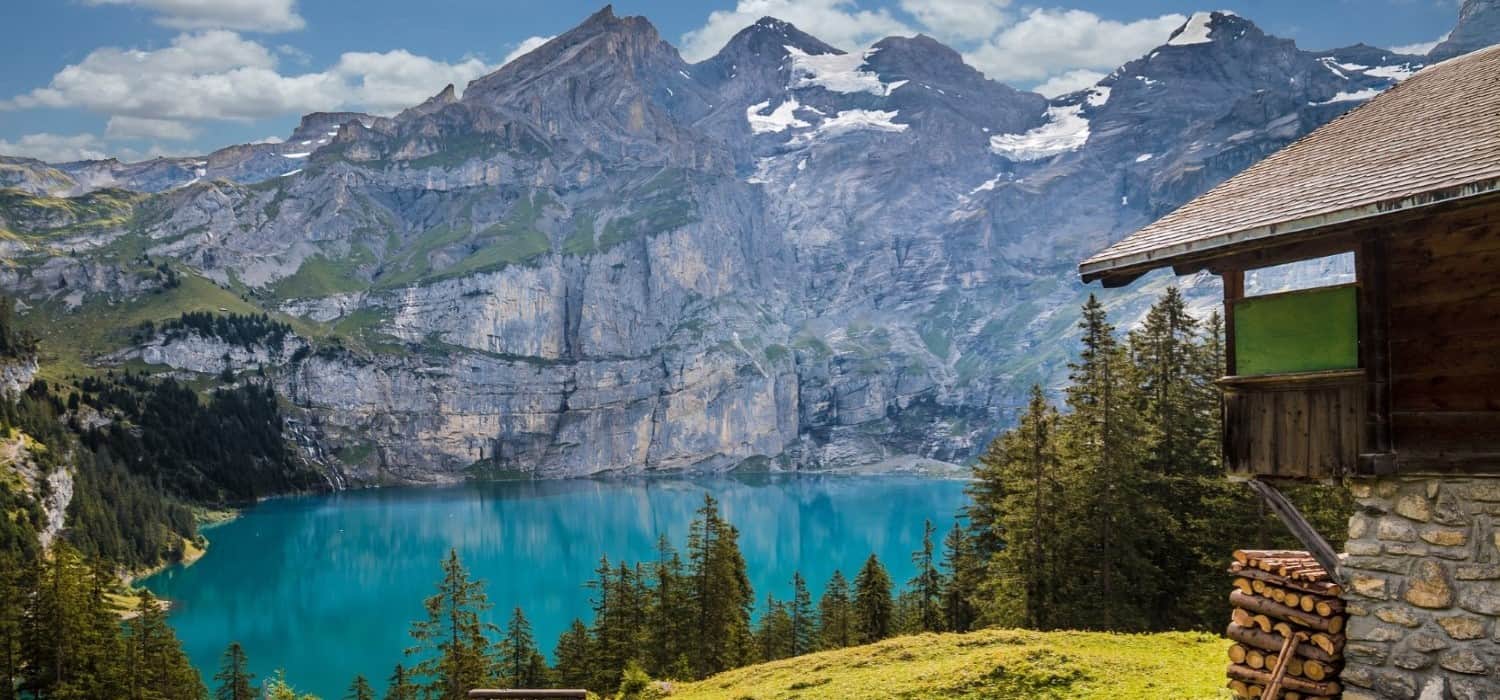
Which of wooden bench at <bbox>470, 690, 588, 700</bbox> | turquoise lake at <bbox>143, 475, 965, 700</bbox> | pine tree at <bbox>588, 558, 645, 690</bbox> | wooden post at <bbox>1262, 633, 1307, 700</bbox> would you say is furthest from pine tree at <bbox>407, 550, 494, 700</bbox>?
wooden post at <bbox>1262, 633, 1307, 700</bbox>

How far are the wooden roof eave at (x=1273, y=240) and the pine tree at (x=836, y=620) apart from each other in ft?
155

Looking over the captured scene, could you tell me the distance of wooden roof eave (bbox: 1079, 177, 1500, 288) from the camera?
9.37 metres

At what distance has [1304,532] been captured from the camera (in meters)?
11.1

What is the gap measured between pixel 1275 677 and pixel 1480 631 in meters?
2.40

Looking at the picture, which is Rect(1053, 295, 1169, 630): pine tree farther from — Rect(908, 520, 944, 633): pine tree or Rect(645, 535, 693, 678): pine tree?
Rect(645, 535, 693, 678): pine tree

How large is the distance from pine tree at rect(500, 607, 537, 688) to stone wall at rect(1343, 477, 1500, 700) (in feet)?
163

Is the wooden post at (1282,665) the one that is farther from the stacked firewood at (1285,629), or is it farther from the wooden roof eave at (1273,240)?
the wooden roof eave at (1273,240)

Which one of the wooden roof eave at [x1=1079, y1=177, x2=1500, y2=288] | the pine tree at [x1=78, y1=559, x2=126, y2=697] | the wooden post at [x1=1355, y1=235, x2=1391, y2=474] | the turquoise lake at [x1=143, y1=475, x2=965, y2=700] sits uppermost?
the wooden roof eave at [x1=1079, y1=177, x2=1500, y2=288]

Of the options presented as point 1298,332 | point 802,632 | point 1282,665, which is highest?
point 1298,332

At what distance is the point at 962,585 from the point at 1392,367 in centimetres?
4125

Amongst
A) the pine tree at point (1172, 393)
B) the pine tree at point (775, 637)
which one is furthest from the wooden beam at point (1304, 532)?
the pine tree at point (775, 637)

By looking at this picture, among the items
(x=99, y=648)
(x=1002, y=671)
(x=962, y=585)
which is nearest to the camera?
(x=1002, y=671)

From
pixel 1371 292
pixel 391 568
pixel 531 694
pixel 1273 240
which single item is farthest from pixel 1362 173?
pixel 391 568

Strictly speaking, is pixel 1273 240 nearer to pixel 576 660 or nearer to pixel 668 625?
pixel 668 625
